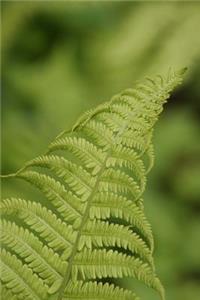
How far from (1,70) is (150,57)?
1.93 feet

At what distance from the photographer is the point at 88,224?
98 centimetres

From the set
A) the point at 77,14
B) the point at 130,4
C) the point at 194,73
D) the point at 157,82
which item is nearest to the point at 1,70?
the point at 77,14

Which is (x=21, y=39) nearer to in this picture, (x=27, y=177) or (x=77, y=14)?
(x=77, y=14)

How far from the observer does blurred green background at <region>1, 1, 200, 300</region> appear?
2.27 m

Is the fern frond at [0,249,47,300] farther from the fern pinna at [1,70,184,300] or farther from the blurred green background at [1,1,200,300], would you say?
the blurred green background at [1,1,200,300]

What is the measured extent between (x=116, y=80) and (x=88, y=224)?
1.53 m

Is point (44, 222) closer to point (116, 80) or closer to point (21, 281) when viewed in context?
point (21, 281)

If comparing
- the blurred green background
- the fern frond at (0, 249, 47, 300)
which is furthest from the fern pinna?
the blurred green background

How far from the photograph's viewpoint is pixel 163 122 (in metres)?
2.56

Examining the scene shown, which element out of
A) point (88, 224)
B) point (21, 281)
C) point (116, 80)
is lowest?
point (21, 281)

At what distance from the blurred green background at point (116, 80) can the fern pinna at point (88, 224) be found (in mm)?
1120

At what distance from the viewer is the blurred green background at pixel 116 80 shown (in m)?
2.27

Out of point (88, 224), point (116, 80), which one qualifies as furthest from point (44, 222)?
point (116, 80)

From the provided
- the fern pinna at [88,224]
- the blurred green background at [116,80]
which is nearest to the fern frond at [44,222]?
the fern pinna at [88,224]
